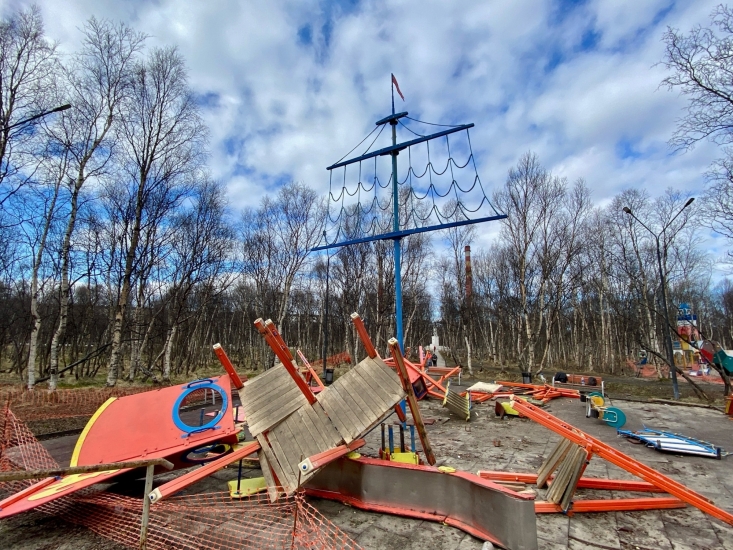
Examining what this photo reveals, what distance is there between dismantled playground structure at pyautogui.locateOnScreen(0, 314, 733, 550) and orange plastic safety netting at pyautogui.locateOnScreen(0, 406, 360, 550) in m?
0.02

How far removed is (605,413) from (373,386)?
8.59m

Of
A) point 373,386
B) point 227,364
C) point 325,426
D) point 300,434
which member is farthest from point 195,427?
point 373,386

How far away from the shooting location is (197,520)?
4840 mm

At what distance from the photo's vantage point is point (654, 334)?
2623 centimetres

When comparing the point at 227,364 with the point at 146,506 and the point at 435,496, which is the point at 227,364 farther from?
the point at 435,496

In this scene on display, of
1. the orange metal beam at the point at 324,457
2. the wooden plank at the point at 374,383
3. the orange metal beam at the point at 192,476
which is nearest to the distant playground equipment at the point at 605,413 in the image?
the wooden plank at the point at 374,383

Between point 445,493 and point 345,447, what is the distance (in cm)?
143

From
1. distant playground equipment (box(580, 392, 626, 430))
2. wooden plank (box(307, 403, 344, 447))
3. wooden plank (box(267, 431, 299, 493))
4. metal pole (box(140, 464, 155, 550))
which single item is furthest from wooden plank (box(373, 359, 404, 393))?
distant playground equipment (box(580, 392, 626, 430))

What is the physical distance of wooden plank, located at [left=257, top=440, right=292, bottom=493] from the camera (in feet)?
15.7

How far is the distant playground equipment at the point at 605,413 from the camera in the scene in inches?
402

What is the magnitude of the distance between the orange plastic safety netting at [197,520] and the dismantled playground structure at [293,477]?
23mm

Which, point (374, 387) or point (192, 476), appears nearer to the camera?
point (192, 476)

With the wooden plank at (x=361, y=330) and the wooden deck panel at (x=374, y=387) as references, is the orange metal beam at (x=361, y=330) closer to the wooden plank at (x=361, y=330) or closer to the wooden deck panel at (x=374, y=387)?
the wooden plank at (x=361, y=330)

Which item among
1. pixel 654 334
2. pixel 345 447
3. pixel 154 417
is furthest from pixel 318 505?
pixel 654 334
